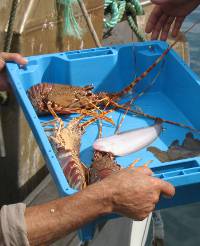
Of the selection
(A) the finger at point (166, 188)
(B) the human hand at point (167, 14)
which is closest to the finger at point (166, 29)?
(B) the human hand at point (167, 14)

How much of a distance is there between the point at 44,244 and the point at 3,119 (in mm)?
1919

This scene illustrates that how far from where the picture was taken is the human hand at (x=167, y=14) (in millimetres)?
4422

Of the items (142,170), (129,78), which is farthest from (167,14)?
(142,170)

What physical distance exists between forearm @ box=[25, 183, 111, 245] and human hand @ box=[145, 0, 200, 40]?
231 centimetres

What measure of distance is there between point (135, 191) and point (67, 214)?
39 centimetres

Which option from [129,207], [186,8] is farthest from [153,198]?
[186,8]

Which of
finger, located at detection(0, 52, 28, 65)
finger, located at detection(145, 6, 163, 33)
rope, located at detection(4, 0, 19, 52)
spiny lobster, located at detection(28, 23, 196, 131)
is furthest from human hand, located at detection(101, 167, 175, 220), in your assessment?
finger, located at detection(145, 6, 163, 33)

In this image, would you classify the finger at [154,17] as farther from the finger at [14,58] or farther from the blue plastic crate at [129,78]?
the finger at [14,58]

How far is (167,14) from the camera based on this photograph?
4.50 m

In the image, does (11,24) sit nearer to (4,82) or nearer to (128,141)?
(4,82)

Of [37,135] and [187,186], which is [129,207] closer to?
[187,186]

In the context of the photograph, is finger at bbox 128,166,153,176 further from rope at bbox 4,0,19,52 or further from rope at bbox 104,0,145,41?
rope at bbox 104,0,145,41

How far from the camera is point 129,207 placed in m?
2.63

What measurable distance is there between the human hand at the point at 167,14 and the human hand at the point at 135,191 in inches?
86.1
